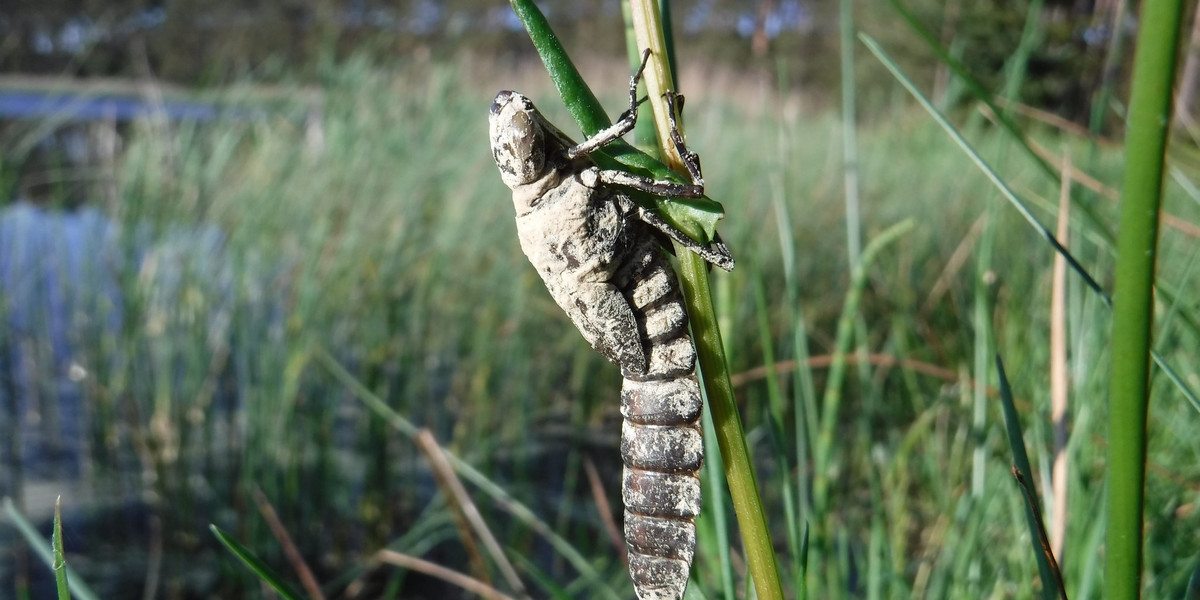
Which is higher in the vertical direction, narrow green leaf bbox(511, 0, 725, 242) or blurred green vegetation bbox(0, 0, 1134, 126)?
blurred green vegetation bbox(0, 0, 1134, 126)

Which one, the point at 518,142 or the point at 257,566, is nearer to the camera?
the point at 257,566

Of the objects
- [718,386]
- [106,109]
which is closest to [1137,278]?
[718,386]

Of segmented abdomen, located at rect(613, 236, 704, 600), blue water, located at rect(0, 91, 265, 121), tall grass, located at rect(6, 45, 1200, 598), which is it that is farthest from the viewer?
blue water, located at rect(0, 91, 265, 121)

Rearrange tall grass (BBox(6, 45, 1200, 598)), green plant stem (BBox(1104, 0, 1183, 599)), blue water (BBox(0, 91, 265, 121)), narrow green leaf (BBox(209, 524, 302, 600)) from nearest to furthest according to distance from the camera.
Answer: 1. green plant stem (BBox(1104, 0, 1183, 599))
2. narrow green leaf (BBox(209, 524, 302, 600))
3. tall grass (BBox(6, 45, 1200, 598))
4. blue water (BBox(0, 91, 265, 121))

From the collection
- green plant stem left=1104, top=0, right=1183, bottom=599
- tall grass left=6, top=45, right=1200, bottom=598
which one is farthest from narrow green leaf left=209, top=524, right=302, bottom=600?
tall grass left=6, top=45, right=1200, bottom=598

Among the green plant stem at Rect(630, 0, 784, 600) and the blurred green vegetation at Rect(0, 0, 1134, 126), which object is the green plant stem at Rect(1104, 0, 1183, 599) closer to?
the green plant stem at Rect(630, 0, 784, 600)

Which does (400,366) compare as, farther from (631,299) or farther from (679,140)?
(679,140)
